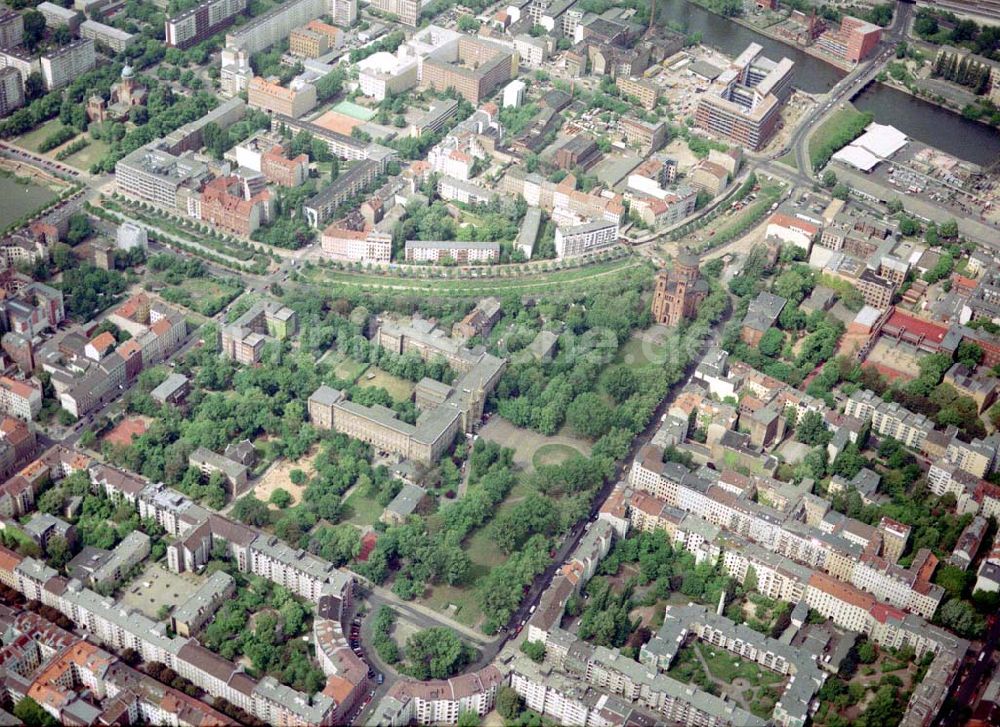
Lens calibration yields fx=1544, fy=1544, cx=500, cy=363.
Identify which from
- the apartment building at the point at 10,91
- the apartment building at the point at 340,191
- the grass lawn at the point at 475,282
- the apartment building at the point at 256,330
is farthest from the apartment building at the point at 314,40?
the apartment building at the point at 256,330

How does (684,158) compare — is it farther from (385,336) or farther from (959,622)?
(959,622)

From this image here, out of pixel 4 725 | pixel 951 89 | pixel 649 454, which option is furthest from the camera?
pixel 951 89

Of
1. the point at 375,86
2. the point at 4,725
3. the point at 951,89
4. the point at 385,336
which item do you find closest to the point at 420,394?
the point at 385,336

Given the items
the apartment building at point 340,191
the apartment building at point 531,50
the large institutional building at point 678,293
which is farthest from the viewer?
the apartment building at point 531,50

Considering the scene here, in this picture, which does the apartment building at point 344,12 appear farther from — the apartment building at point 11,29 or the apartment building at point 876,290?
the apartment building at point 876,290

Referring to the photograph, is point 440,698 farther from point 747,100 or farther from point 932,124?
point 932,124

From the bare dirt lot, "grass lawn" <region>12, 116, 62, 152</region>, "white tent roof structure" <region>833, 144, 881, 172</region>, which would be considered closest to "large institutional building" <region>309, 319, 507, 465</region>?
the bare dirt lot
